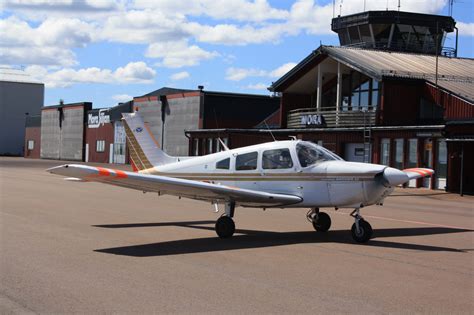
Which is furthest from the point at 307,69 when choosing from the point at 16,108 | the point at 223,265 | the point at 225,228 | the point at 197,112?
the point at 16,108

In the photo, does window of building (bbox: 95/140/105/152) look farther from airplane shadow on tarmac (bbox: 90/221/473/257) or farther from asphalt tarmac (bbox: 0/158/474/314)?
airplane shadow on tarmac (bbox: 90/221/473/257)

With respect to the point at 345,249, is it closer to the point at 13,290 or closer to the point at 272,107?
the point at 13,290

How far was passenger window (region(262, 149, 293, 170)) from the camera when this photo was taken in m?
12.9

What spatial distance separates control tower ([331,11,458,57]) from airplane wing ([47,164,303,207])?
3750 cm

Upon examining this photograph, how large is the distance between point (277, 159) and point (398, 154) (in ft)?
73.6

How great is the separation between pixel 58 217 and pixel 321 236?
652 centimetres

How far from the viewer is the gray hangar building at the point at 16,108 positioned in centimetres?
10575

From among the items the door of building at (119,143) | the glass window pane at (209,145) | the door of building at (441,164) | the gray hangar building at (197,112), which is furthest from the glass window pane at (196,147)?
the door of building at (441,164)

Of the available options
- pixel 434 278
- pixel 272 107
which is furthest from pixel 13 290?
pixel 272 107

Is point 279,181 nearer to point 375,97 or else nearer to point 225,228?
point 225,228

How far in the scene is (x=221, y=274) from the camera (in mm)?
8781

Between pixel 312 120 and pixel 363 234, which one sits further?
pixel 312 120

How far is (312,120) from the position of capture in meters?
41.6

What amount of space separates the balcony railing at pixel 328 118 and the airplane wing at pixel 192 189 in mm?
25218
